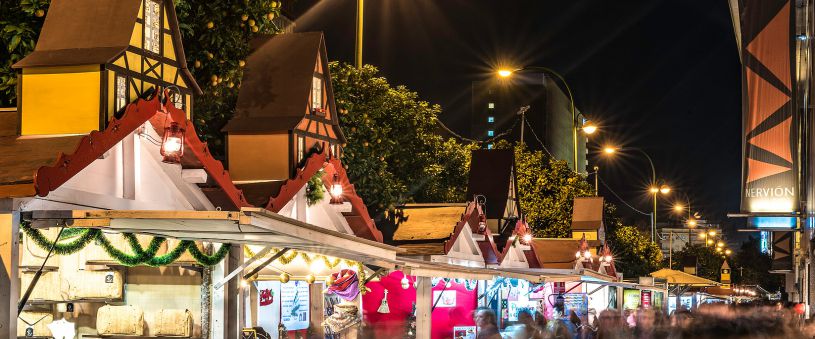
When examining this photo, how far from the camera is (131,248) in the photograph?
11398 millimetres

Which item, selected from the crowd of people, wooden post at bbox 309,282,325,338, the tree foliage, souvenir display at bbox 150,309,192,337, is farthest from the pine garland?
the tree foliage

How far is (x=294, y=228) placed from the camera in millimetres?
10422

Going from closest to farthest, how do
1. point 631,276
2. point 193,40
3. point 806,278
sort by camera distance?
1. point 193,40
2. point 806,278
3. point 631,276

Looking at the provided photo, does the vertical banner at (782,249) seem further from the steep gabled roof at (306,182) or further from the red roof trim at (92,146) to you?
the red roof trim at (92,146)

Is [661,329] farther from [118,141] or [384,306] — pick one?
[118,141]

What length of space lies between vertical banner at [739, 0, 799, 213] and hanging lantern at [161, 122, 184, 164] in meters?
15.1

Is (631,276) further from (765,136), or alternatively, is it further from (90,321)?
(90,321)

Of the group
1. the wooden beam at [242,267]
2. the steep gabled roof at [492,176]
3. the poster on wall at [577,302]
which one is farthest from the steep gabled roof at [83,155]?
the poster on wall at [577,302]

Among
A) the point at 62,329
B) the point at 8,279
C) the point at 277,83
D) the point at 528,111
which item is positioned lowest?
the point at 62,329

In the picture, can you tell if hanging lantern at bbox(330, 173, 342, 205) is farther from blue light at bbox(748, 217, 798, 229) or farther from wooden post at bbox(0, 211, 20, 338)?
blue light at bbox(748, 217, 798, 229)

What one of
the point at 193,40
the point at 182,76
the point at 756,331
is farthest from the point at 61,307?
the point at 756,331

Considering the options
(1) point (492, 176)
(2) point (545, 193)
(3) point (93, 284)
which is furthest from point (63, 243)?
(2) point (545, 193)

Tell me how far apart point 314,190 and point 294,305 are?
1.80m

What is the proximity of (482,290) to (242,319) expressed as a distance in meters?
11.4
